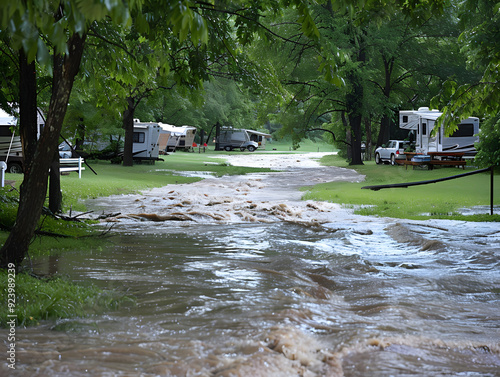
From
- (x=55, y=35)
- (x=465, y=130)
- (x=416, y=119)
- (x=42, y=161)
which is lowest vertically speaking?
(x=42, y=161)

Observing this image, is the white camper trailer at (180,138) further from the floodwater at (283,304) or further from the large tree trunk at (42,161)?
the large tree trunk at (42,161)

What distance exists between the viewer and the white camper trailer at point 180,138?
5766cm

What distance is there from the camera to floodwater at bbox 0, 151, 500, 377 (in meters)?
4.20

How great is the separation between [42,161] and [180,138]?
5802cm

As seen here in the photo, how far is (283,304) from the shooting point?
576 cm

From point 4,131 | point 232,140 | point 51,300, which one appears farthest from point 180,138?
point 51,300

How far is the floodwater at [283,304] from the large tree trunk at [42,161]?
2.94 feet

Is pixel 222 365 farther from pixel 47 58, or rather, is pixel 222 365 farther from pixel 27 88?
pixel 27 88

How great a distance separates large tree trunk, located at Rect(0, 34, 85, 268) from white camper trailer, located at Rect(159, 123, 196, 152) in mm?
46716

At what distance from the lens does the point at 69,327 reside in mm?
4871

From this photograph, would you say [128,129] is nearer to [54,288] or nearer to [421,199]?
[421,199]

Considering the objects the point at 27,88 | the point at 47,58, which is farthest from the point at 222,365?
the point at 27,88

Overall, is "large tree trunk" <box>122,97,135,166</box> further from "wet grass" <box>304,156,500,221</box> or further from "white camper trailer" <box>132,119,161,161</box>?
"wet grass" <box>304,156,500,221</box>

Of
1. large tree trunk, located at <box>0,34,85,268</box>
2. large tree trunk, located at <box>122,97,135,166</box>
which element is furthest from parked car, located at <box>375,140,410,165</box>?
large tree trunk, located at <box>0,34,85,268</box>
